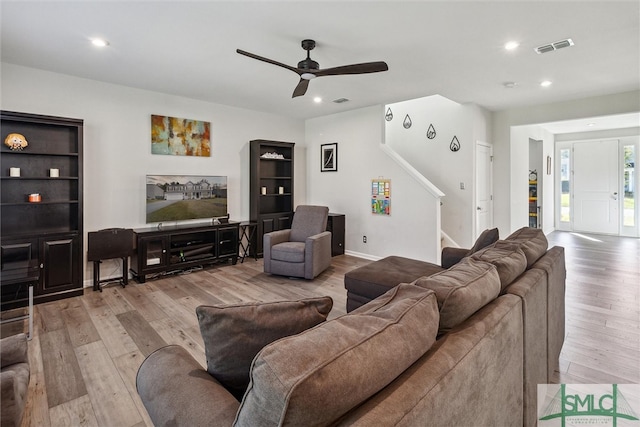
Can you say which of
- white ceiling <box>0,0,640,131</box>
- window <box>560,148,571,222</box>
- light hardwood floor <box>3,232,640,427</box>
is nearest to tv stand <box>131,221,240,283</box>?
light hardwood floor <box>3,232,640,427</box>

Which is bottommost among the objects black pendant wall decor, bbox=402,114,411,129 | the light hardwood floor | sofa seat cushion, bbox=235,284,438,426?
the light hardwood floor

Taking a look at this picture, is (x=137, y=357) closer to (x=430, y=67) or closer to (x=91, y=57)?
(x=91, y=57)

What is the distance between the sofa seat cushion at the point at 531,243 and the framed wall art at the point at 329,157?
154 inches

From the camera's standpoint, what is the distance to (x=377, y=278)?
2.79 meters

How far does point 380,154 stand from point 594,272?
11.5 feet

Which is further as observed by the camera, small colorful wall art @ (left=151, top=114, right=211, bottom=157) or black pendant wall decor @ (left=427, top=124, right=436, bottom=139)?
black pendant wall decor @ (left=427, top=124, right=436, bottom=139)

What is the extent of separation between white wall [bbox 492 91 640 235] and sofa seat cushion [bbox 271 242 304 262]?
393 centimetres

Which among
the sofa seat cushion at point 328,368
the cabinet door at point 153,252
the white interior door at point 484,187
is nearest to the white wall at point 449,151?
the white interior door at point 484,187

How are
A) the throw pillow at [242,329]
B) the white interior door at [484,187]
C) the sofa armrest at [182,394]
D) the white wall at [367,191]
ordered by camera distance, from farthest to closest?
the white interior door at [484,187] → the white wall at [367,191] → the throw pillow at [242,329] → the sofa armrest at [182,394]

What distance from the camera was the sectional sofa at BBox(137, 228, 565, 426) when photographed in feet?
2.40

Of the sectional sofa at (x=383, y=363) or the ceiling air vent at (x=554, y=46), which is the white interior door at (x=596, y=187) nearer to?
the ceiling air vent at (x=554, y=46)

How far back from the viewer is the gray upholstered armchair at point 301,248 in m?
4.29
